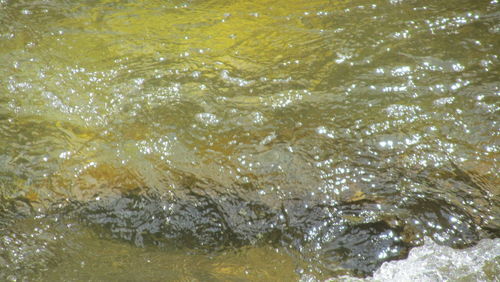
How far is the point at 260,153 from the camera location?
2.67 meters

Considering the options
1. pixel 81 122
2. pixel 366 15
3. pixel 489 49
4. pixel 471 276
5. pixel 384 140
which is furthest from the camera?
pixel 366 15

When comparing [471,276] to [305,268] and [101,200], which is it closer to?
[305,268]

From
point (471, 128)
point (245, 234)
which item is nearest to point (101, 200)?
point (245, 234)

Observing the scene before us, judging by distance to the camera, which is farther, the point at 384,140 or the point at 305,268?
the point at 384,140

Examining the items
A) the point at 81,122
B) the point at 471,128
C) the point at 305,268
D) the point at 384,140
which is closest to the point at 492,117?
the point at 471,128

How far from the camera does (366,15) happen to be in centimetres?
379

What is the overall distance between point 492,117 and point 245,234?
1.65 m

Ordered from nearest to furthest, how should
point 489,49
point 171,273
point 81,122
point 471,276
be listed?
point 471,276, point 171,273, point 81,122, point 489,49

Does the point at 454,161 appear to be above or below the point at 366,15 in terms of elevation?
below

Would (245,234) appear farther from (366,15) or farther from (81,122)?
(366,15)

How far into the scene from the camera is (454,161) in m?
2.50

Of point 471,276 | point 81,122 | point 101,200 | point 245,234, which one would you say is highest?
point 81,122

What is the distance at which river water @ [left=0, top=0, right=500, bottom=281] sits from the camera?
233 cm

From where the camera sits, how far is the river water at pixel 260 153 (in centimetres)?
233
